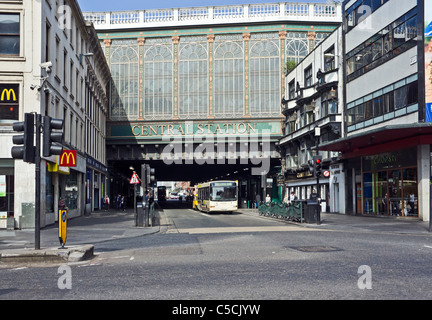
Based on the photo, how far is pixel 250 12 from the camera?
57469 millimetres

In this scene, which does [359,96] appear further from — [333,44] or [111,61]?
[111,61]

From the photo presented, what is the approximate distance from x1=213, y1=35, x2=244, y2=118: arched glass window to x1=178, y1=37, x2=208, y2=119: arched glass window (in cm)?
128

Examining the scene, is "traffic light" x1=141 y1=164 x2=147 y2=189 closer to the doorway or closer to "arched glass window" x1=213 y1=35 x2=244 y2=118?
the doorway

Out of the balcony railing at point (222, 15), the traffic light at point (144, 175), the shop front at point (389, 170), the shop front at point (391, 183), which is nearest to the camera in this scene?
the traffic light at point (144, 175)

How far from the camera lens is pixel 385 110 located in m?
A: 30.2

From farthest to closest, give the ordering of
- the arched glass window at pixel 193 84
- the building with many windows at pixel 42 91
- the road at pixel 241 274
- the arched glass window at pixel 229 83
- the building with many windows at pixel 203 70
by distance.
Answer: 1. the arched glass window at pixel 193 84
2. the arched glass window at pixel 229 83
3. the building with many windows at pixel 203 70
4. the building with many windows at pixel 42 91
5. the road at pixel 241 274

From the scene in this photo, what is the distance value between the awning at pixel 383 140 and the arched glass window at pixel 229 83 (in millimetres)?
21493

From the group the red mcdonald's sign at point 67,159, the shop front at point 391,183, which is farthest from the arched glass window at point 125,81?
the shop front at point 391,183

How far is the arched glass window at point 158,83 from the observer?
56500 millimetres

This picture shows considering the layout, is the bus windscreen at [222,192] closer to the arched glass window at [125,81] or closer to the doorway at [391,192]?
the doorway at [391,192]

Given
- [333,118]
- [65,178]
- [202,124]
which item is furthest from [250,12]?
[65,178]

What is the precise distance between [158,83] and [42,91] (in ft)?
112

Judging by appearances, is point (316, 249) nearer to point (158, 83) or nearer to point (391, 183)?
point (391, 183)

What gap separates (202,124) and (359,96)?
24.3 meters
